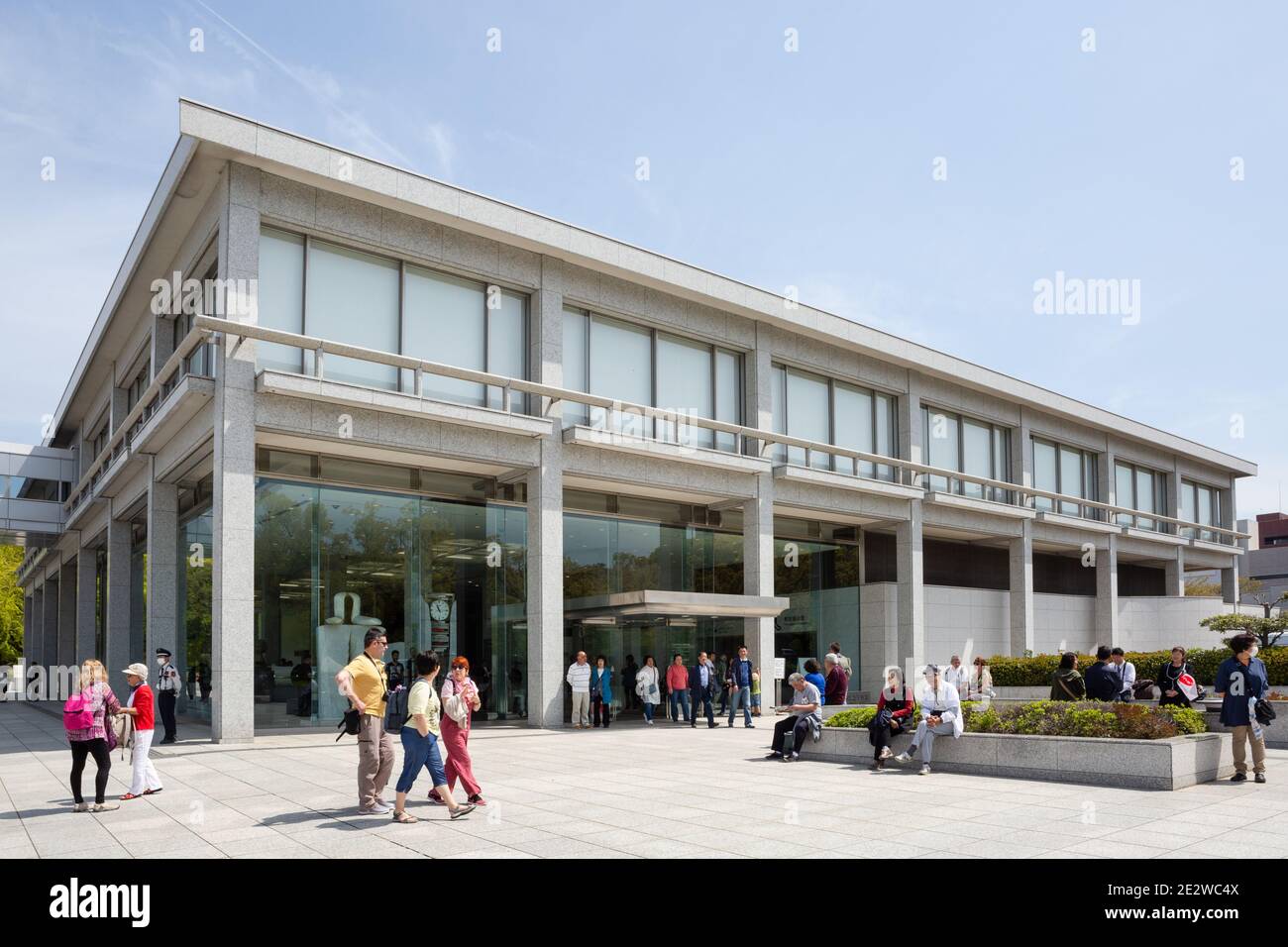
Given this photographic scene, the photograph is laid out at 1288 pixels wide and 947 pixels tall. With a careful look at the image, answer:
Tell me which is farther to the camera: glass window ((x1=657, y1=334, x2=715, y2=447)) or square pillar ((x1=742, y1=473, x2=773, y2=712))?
square pillar ((x1=742, y1=473, x2=773, y2=712))

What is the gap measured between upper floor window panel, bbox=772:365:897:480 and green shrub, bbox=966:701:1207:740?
14781 mm

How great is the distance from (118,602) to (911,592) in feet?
78.0

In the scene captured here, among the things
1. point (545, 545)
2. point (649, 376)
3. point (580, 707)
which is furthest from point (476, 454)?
point (580, 707)

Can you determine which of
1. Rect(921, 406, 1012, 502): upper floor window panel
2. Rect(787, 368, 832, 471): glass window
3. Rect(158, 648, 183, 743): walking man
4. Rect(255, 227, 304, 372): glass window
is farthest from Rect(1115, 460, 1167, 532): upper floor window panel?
Rect(158, 648, 183, 743): walking man

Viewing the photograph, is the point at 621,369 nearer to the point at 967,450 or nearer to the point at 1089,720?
the point at 1089,720

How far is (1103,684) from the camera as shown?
16.4 meters

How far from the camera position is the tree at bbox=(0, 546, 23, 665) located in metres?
68.4

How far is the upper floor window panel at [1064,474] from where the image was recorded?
40.2 m

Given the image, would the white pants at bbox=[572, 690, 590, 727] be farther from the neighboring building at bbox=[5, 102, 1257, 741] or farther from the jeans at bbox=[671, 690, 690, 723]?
the jeans at bbox=[671, 690, 690, 723]

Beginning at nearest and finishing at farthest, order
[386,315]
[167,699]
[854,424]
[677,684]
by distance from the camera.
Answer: [167,699], [386,315], [677,684], [854,424]

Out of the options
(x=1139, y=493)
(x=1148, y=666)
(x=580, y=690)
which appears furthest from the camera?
(x=1139, y=493)

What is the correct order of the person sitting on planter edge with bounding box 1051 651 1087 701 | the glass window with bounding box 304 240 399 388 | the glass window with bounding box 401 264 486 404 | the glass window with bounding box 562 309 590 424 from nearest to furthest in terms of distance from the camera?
the person sitting on planter edge with bounding box 1051 651 1087 701, the glass window with bounding box 304 240 399 388, the glass window with bounding box 401 264 486 404, the glass window with bounding box 562 309 590 424

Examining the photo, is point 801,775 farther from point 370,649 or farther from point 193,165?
point 193,165
